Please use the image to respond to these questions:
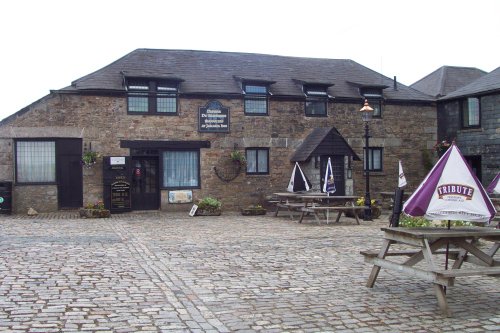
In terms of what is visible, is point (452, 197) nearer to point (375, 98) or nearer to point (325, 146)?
point (325, 146)

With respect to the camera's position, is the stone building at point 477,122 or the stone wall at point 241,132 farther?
the stone building at point 477,122

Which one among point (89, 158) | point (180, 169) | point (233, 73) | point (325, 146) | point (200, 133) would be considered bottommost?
point (180, 169)

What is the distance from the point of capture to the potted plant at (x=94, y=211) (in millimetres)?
18906

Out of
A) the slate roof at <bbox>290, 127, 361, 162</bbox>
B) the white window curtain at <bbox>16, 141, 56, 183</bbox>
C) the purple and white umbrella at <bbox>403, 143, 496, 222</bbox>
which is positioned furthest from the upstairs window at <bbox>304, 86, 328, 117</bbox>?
the purple and white umbrella at <bbox>403, 143, 496, 222</bbox>

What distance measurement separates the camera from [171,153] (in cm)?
2133

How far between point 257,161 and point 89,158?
6.41 metres

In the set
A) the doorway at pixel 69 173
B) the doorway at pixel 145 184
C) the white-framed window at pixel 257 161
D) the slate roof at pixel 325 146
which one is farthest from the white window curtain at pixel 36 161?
the slate roof at pixel 325 146

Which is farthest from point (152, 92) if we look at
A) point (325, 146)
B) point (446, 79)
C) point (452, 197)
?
point (446, 79)

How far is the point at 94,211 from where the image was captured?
62.1 feet

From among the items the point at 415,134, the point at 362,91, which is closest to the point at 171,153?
the point at 362,91

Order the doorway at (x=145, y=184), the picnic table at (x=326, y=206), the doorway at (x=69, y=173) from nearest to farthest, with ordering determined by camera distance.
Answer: the picnic table at (x=326, y=206), the doorway at (x=69, y=173), the doorway at (x=145, y=184)

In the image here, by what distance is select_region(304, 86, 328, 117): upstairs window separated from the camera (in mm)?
22812

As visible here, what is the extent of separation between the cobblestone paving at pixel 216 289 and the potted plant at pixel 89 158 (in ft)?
22.3

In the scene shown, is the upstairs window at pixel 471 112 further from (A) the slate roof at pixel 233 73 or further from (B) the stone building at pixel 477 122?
(A) the slate roof at pixel 233 73
